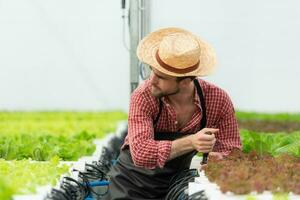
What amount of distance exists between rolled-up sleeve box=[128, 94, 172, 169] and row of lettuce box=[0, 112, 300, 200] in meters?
0.51

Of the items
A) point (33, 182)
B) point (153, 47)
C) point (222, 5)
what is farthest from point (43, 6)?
point (33, 182)

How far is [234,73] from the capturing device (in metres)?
14.9

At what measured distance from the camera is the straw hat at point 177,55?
5.69m

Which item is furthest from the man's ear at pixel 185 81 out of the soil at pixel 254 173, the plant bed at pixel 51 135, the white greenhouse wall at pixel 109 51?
the white greenhouse wall at pixel 109 51

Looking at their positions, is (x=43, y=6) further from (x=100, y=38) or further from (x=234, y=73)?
(x=234, y=73)

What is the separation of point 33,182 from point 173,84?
4.26ft

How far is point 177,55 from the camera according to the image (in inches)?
224

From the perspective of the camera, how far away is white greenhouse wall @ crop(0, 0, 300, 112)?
14812 mm

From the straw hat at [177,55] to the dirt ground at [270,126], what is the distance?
6.21m

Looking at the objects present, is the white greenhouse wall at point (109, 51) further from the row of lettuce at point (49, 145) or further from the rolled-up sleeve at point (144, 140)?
the rolled-up sleeve at point (144, 140)

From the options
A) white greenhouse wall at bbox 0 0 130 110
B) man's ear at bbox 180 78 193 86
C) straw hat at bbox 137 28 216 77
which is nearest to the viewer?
straw hat at bbox 137 28 216 77

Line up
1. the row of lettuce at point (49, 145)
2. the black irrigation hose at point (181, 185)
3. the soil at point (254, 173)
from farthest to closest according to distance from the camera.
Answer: the black irrigation hose at point (181, 185) → the row of lettuce at point (49, 145) → the soil at point (254, 173)

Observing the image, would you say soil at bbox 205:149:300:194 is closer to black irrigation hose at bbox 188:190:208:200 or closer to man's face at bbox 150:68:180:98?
black irrigation hose at bbox 188:190:208:200

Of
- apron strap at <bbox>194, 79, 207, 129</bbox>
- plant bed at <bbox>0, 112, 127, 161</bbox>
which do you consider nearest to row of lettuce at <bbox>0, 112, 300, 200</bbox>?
plant bed at <bbox>0, 112, 127, 161</bbox>
